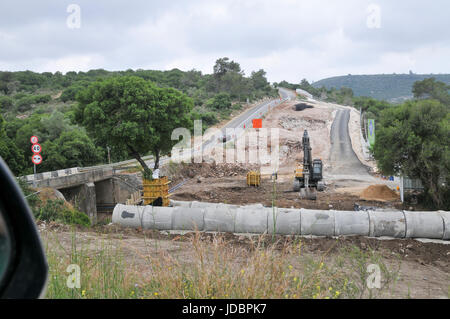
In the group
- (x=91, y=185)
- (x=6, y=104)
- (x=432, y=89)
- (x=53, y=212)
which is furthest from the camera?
(x=432, y=89)

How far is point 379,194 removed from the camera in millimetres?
27234

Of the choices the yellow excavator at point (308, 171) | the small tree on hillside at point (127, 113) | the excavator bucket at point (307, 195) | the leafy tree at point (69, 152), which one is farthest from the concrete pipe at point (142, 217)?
the leafy tree at point (69, 152)

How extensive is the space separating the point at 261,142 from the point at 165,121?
2530cm

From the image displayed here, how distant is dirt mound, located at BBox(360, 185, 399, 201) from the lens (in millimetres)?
26719

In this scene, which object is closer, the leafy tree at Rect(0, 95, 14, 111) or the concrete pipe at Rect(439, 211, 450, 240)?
the concrete pipe at Rect(439, 211, 450, 240)

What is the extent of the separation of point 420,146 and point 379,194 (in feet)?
17.1

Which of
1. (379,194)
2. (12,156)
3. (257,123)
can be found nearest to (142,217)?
(379,194)

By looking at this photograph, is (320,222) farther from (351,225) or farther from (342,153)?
(342,153)

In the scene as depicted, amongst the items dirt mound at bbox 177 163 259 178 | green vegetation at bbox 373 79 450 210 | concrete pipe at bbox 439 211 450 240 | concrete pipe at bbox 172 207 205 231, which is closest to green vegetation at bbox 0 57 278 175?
dirt mound at bbox 177 163 259 178

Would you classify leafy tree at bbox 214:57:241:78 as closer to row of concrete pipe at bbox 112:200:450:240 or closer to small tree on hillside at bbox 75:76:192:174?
small tree on hillside at bbox 75:76:192:174

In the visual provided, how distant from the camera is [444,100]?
8750cm

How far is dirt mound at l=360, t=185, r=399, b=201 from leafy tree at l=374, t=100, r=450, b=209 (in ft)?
9.13

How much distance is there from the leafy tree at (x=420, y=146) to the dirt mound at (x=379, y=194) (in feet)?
9.13
